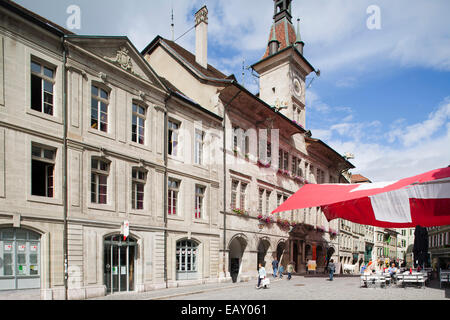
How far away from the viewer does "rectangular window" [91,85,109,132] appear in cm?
1714

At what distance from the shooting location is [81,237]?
51.0 feet

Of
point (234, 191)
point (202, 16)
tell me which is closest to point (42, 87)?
point (234, 191)

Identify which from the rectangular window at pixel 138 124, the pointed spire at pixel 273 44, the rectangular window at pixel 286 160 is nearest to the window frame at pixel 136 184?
the rectangular window at pixel 138 124

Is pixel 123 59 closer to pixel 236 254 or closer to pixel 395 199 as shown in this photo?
pixel 395 199

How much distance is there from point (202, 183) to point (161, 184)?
12.0 feet

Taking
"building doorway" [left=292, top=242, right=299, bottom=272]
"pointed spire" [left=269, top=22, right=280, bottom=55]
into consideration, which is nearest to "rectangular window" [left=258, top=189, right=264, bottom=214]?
"building doorway" [left=292, top=242, right=299, bottom=272]

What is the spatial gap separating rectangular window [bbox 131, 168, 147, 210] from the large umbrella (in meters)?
8.17

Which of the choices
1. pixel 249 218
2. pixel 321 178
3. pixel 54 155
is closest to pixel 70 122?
pixel 54 155

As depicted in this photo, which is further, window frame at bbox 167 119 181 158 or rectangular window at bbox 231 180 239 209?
rectangular window at bbox 231 180 239 209

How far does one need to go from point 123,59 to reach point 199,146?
7.25 m

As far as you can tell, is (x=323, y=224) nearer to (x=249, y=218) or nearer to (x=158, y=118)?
(x=249, y=218)

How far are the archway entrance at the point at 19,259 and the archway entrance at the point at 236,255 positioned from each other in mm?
14132

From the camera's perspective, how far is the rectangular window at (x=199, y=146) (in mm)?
23061

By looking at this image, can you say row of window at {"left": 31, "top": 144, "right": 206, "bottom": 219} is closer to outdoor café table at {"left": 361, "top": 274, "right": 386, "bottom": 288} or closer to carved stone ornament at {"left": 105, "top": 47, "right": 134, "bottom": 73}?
carved stone ornament at {"left": 105, "top": 47, "right": 134, "bottom": 73}
